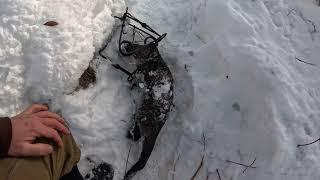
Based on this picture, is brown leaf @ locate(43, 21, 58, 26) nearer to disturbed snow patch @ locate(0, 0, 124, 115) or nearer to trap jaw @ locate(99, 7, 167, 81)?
disturbed snow patch @ locate(0, 0, 124, 115)

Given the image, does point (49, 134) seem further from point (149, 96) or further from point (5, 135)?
point (149, 96)

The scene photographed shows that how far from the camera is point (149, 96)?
2387 mm

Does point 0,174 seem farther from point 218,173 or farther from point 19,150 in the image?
point 218,173

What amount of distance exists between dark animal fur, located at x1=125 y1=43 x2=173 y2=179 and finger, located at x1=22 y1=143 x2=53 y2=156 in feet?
2.13

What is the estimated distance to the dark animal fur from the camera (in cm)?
231

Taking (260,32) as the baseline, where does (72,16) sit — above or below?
above

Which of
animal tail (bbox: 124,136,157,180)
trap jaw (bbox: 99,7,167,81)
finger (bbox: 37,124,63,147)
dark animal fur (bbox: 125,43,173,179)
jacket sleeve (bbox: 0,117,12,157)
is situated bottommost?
animal tail (bbox: 124,136,157,180)

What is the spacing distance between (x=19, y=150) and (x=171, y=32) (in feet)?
4.39

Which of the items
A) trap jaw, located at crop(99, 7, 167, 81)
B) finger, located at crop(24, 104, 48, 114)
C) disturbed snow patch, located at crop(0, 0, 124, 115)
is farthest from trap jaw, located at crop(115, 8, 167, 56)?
finger, located at crop(24, 104, 48, 114)

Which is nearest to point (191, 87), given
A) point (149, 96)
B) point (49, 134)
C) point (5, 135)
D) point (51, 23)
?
point (149, 96)

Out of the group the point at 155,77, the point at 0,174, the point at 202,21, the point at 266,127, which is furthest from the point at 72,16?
the point at 266,127

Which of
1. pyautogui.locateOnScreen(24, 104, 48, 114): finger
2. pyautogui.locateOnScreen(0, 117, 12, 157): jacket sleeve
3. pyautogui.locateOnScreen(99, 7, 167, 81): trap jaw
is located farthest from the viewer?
pyautogui.locateOnScreen(99, 7, 167, 81): trap jaw

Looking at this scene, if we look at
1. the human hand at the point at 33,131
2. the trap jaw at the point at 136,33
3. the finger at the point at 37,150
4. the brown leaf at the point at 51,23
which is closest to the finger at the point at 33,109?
the human hand at the point at 33,131

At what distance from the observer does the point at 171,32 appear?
268 centimetres
